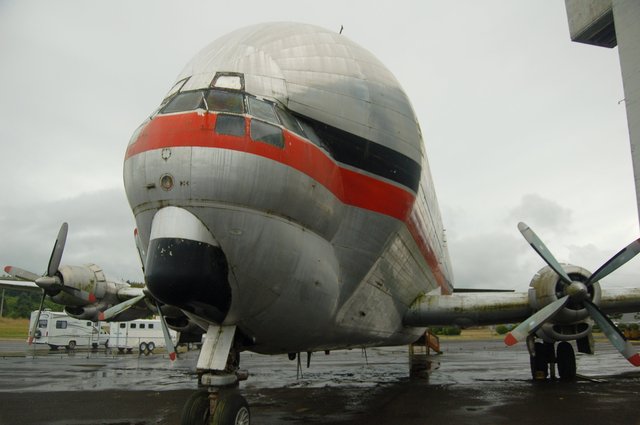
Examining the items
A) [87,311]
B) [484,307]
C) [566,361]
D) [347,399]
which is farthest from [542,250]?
[87,311]

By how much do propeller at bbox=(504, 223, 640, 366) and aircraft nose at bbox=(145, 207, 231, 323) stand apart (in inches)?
264

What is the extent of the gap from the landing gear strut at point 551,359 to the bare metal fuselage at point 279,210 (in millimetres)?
8768

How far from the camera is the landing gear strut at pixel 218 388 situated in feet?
17.9

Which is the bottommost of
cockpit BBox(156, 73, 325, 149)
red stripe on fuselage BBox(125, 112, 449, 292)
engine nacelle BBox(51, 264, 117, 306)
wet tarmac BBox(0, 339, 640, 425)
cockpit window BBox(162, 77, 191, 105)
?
wet tarmac BBox(0, 339, 640, 425)

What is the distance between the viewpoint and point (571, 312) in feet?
36.9

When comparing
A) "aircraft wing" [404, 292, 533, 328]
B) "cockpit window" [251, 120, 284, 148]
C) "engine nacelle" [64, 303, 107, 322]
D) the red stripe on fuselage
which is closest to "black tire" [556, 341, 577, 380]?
"aircraft wing" [404, 292, 533, 328]

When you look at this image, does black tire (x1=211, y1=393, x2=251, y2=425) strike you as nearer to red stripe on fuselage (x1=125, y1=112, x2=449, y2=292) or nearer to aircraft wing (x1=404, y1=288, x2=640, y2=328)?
red stripe on fuselage (x1=125, y1=112, x2=449, y2=292)

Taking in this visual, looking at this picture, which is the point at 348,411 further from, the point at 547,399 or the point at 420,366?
the point at 420,366

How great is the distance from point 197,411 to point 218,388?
521 millimetres

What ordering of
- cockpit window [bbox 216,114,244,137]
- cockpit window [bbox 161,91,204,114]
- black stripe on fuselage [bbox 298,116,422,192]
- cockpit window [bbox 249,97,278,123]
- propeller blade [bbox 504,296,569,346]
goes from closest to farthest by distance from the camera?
cockpit window [bbox 216,114,244,137], cockpit window [bbox 161,91,204,114], cockpit window [bbox 249,97,278,123], black stripe on fuselage [bbox 298,116,422,192], propeller blade [bbox 504,296,569,346]

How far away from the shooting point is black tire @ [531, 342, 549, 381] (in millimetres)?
→ 14641

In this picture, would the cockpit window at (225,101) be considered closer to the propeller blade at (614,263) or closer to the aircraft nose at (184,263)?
the aircraft nose at (184,263)

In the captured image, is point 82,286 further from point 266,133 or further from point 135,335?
point 135,335

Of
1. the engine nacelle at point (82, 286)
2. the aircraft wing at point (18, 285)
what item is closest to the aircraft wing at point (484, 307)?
the engine nacelle at point (82, 286)
